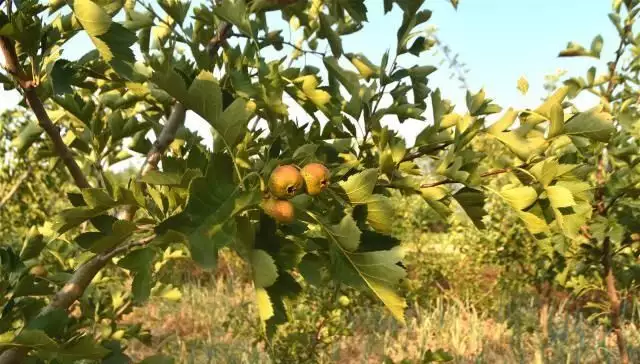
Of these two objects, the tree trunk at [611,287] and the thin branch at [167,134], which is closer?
the thin branch at [167,134]

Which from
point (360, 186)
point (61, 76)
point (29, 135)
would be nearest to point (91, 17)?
point (61, 76)

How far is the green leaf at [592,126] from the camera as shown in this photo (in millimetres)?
1181

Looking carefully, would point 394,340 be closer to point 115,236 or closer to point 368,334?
point 368,334

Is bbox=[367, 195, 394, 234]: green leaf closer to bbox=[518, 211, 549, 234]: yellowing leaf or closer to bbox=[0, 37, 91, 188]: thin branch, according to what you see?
bbox=[518, 211, 549, 234]: yellowing leaf

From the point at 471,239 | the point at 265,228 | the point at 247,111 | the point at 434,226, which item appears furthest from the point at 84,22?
the point at 434,226

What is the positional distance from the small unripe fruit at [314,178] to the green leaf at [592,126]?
58cm

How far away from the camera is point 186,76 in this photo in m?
1.24

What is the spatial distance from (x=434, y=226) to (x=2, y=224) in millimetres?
11429

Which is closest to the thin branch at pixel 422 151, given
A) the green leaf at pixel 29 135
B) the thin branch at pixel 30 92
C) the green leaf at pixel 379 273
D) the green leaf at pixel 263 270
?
the green leaf at pixel 379 273

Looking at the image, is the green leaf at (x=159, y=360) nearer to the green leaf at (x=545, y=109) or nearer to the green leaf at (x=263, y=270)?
the green leaf at (x=263, y=270)

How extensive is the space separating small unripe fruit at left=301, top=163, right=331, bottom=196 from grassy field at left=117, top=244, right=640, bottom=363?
2.30m

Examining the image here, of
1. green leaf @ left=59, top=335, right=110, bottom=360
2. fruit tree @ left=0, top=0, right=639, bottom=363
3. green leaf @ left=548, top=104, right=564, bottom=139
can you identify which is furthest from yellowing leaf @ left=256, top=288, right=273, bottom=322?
green leaf @ left=548, top=104, right=564, bottom=139

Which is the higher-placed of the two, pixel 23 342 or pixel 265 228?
Result: pixel 265 228

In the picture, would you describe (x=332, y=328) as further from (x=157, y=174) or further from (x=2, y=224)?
A: (x=2, y=224)
